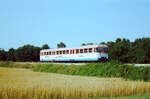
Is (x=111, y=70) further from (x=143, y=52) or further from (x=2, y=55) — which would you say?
(x=2, y=55)

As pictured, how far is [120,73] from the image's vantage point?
20.1 meters

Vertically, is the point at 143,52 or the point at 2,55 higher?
the point at 2,55

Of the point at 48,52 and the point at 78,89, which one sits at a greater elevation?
the point at 48,52

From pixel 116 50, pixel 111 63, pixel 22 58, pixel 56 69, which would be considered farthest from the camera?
pixel 22 58

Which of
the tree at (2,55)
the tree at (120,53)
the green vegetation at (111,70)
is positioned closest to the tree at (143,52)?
the tree at (120,53)

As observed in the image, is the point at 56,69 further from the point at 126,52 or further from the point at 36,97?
the point at 36,97

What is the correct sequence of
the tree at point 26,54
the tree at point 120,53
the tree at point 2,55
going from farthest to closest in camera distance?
1. the tree at point 2,55
2. the tree at point 26,54
3. the tree at point 120,53

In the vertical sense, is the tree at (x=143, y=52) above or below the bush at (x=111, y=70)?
above

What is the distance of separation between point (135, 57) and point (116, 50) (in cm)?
401

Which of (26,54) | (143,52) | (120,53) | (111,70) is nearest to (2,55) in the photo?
(26,54)

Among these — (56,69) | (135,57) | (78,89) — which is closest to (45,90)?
(78,89)

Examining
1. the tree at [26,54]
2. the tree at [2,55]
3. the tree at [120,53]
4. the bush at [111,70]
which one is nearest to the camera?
the bush at [111,70]

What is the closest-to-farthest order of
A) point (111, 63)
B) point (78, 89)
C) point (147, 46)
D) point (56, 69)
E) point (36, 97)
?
point (36, 97) → point (78, 89) → point (111, 63) → point (56, 69) → point (147, 46)

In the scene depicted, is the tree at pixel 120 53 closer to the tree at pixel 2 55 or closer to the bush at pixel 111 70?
the bush at pixel 111 70
